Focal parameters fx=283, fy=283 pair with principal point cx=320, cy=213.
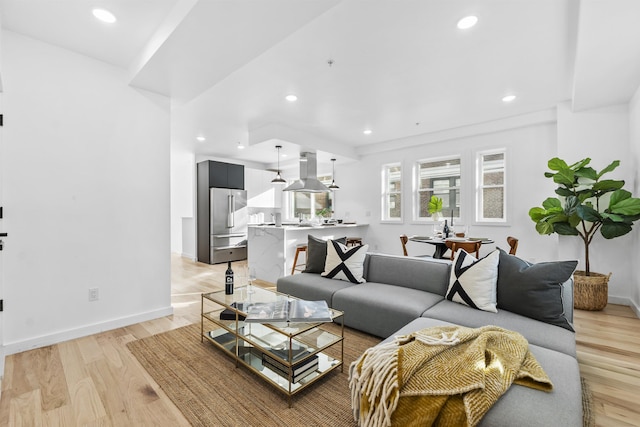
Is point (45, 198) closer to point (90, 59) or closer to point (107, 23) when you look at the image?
point (90, 59)

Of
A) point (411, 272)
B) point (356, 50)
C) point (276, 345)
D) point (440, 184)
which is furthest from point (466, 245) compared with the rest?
point (276, 345)

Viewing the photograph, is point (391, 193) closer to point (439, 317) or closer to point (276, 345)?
point (439, 317)

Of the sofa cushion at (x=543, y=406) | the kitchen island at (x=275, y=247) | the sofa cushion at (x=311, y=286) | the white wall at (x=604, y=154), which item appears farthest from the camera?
the kitchen island at (x=275, y=247)

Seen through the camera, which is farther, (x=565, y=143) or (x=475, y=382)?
(x=565, y=143)

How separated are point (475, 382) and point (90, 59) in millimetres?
3893

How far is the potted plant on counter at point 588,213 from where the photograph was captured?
3125 millimetres

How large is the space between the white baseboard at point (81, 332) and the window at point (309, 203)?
16.4ft

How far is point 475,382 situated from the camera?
44.9 inches

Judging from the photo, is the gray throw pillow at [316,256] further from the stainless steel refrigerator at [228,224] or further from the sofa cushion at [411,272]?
the stainless steel refrigerator at [228,224]

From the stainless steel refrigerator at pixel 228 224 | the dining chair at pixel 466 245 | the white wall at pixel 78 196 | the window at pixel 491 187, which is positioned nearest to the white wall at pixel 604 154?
the window at pixel 491 187

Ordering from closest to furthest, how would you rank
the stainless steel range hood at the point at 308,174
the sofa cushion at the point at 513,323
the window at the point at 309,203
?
the sofa cushion at the point at 513,323 < the stainless steel range hood at the point at 308,174 < the window at the point at 309,203

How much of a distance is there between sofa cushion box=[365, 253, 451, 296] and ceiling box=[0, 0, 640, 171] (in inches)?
80.2

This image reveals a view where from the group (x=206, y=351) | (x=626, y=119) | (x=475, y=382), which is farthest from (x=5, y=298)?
(x=626, y=119)

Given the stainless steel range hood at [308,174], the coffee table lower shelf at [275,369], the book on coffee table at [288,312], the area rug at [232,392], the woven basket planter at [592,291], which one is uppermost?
the stainless steel range hood at [308,174]
